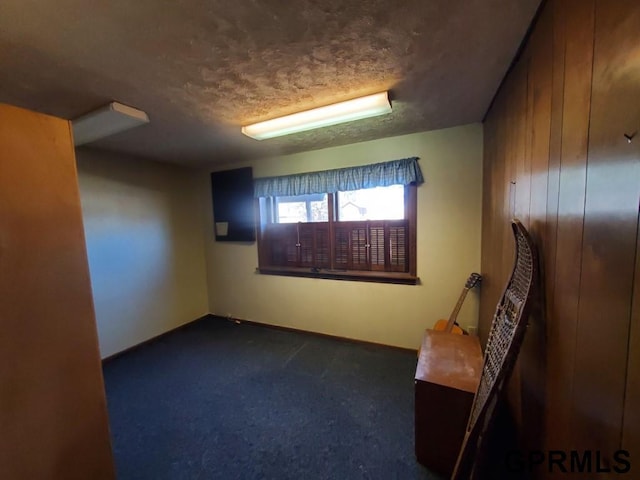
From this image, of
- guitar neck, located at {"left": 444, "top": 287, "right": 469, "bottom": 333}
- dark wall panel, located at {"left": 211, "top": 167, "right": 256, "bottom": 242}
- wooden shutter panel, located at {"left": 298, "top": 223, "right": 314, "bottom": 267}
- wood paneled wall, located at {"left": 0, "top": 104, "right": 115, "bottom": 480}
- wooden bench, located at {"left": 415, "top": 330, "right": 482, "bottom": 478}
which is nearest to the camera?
wood paneled wall, located at {"left": 0, "top": 104, "right": 115, "bottom": 480}

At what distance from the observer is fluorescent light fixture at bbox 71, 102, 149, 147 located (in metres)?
1.81

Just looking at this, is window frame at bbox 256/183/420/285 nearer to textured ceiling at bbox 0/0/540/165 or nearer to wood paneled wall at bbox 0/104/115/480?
textured ceiling at bbox 0/0/540/165

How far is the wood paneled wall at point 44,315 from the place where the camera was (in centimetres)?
91

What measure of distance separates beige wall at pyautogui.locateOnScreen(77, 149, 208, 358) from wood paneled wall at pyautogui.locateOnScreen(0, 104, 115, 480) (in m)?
2.22

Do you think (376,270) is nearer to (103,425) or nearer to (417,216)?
(417,216)

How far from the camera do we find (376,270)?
2998 mm

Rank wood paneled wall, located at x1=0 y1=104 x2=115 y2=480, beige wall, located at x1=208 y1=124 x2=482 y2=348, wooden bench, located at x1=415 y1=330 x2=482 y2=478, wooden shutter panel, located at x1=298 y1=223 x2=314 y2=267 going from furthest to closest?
wooden shutter panel, located at x1=298 y1=223 x2=314 y2=267 < beige wall, located at x1=208 y1=124 x2=482 y2=348 < wooden bench, located at x1=415 y1=330 x2=482 y2=478 < wood paneled wall, located at x1=0 y1=104 x2=115 y2=480

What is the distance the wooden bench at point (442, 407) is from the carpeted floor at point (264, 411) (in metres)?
0.13

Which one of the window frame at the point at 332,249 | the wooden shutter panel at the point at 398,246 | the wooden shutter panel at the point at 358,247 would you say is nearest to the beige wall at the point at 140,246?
the window frame at the point at 332,249

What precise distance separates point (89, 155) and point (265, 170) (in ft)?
6.22

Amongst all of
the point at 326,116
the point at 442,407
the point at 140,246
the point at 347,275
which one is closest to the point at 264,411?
the point at 442,407

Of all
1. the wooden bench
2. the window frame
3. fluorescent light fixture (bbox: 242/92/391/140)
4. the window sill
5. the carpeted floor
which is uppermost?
fluorescent light fixture (bbox: 242/92/391/140)

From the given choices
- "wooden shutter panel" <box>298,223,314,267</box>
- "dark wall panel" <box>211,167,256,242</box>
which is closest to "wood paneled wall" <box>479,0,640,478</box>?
"wooden shutter panel" <box>298,223,314,267</box>

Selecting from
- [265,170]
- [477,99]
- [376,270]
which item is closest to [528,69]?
[477,99]
